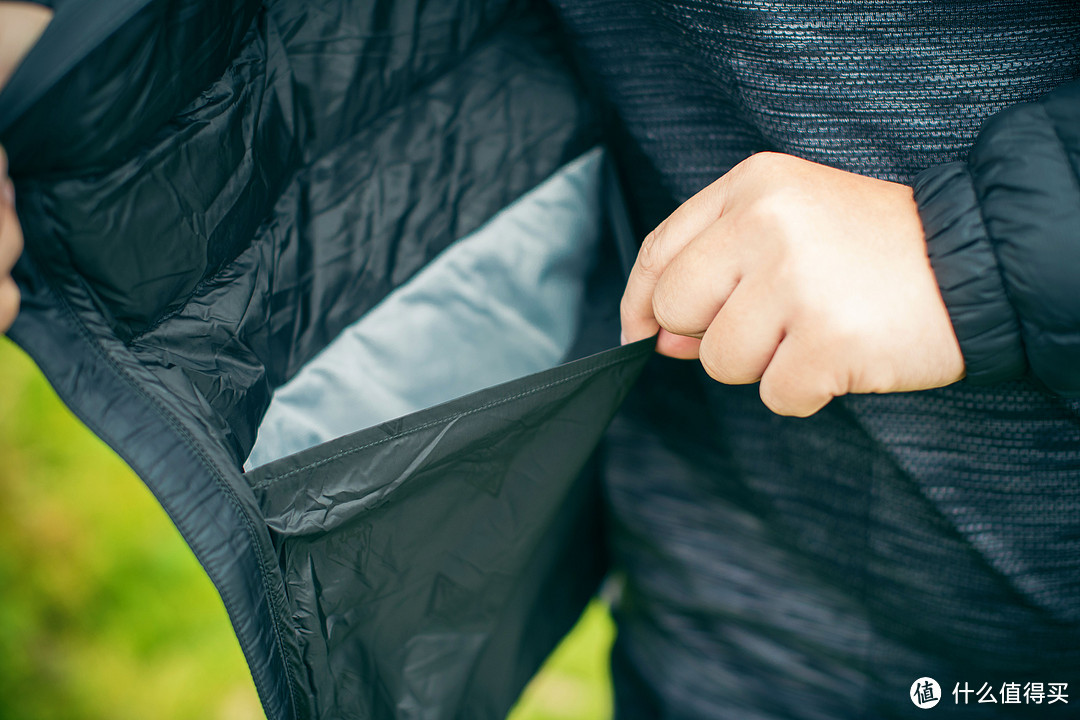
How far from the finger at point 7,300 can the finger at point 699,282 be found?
48cm

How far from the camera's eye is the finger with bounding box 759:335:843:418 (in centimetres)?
49

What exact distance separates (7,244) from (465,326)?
37 cm

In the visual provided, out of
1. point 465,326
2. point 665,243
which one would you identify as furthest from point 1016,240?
point 465,326

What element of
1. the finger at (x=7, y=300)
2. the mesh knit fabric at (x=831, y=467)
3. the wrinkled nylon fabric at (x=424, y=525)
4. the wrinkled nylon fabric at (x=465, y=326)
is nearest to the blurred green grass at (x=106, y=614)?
the mesh knit fabric at (x=831, y=467)

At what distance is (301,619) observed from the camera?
0.56 metres

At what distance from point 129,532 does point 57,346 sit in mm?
1288

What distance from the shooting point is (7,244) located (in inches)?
17.6

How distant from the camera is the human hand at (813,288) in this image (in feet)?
1.57

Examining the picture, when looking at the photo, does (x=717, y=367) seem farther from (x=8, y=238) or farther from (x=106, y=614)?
(x=106, y=614)

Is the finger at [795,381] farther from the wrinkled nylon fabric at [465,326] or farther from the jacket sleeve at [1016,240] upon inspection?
the wrinkled nylon fabric at [465,326]

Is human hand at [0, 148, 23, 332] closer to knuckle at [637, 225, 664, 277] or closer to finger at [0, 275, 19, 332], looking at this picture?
finger at [0, 275, 19, 332]

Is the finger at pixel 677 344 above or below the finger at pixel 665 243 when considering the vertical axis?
below

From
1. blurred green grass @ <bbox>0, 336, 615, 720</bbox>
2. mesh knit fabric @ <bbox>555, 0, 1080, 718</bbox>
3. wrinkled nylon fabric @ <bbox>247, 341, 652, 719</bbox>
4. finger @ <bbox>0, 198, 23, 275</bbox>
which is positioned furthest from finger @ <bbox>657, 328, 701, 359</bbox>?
blurred green grass @ <bbox>0, 336, 615, 720</bbox>

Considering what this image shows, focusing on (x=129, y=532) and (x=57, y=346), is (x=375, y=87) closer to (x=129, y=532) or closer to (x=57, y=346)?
(x=57, y=346)
